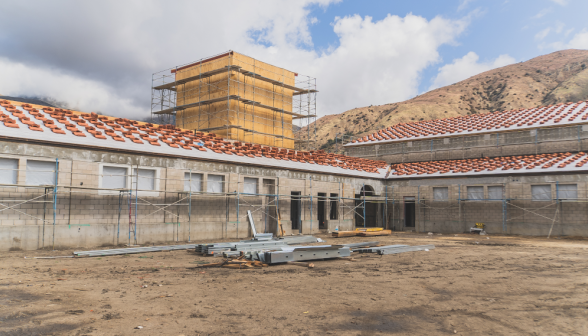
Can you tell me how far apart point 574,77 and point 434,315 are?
105 metres

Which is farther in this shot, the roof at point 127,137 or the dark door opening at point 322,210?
the dark door opening at point 322,210

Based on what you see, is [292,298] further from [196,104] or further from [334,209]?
[196,104]

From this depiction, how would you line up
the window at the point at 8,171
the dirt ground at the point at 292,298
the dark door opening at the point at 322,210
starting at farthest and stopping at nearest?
1. the dark door opening at the point at 322,210
2. the window at the point at 8,171
3. the dirt ground at the point at 292,298

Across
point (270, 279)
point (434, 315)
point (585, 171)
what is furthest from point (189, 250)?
point (585, 171)

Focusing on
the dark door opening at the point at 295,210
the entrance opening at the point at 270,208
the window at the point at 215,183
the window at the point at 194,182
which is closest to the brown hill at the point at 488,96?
the dark door opening at the point at 295,210

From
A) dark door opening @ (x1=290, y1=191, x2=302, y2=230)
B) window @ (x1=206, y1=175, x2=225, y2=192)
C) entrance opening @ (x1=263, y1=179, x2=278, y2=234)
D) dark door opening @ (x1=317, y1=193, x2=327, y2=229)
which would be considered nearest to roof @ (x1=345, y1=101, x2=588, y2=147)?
dark door opening @ (x1=317, y1=193, x2=327, y2=229)

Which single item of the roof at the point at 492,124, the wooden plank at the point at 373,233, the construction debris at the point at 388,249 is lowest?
the wooden plank at the point at 373,233

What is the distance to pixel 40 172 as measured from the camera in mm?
14539

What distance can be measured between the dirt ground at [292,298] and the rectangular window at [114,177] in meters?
4.36

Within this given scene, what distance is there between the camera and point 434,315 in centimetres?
657

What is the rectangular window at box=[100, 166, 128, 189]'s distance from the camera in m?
16.2

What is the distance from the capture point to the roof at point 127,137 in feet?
48.9

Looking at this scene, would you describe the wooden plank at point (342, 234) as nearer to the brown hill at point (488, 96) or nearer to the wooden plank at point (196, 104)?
the wooden plank at point (196, 104)

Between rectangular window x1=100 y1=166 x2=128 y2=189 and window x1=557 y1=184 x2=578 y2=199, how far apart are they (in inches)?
926
